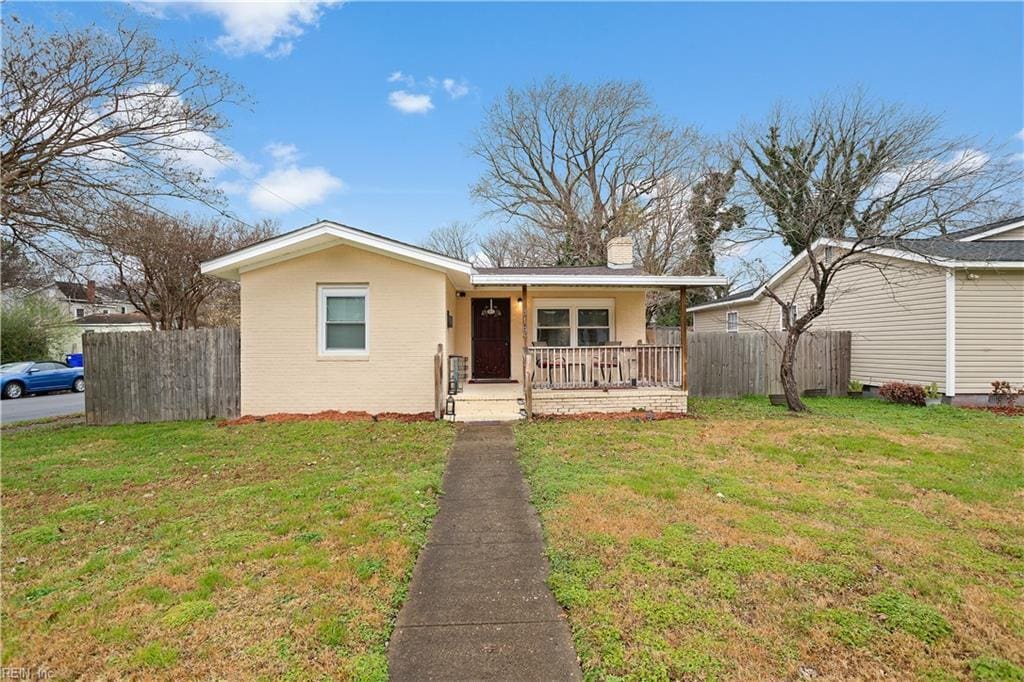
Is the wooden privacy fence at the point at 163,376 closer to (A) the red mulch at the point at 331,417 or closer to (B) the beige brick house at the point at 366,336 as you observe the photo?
(B) the beige brick house at the point at 366,336

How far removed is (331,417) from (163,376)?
369 cm

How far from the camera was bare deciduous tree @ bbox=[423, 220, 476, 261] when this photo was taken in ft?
106

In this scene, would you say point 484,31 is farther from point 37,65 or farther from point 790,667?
point 790,667

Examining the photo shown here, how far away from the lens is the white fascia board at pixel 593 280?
9.60 meters

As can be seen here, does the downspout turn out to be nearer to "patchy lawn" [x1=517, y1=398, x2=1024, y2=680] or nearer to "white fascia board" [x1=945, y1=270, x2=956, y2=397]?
"white fascia board" [x1=945, y1=270, x2=956, y2=397]

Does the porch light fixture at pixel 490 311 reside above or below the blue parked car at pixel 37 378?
above

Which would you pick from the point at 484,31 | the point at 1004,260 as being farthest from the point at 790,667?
the point at 484,31

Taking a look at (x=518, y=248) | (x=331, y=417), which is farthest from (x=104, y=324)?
(x=331, y=417)

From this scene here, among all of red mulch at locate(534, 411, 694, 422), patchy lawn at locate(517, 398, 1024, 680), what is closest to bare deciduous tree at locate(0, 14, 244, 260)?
red mulch at locate(534, 411, 694, 422)

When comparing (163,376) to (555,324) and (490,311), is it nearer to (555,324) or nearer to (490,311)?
(490,311)

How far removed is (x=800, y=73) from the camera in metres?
14.0

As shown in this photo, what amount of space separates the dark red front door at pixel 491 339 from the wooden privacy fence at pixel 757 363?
16.1 ft

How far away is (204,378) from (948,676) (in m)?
11.3

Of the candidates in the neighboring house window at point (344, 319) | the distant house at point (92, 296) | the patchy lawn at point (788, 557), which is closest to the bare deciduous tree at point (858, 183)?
the patchy lawn at point (788, 557)
